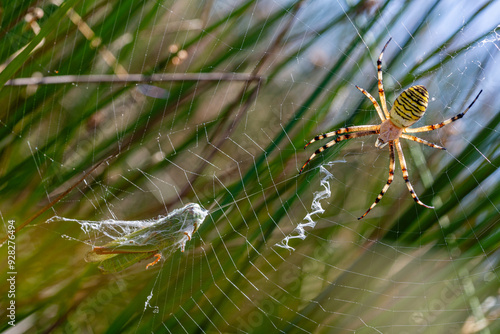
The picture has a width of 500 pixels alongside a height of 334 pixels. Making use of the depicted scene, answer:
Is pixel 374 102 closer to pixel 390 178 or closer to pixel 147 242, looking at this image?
pixel 390 178

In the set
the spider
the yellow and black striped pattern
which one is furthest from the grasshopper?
the yellow and black striped pattern

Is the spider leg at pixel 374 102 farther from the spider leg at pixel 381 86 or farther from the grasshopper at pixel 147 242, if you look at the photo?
the grasshopper at pixel 147 242

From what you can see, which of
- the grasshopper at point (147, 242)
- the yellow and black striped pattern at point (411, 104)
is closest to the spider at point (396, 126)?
the yellow and black striped pattern at point (411, 104)

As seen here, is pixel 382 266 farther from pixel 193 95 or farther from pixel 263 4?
pixel 263 4

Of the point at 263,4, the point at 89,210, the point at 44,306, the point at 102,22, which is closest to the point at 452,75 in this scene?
the point at 263,4

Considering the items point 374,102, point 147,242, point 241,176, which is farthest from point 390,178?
point 147,242

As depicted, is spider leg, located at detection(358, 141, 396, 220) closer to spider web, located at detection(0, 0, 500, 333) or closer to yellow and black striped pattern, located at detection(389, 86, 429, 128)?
spider web, located at detection(0, 0, 500, 333)
